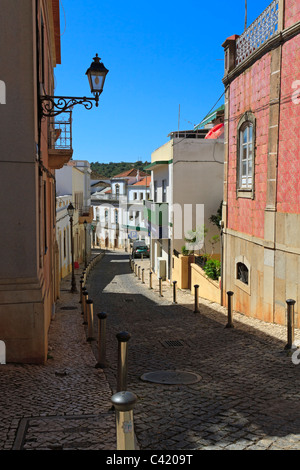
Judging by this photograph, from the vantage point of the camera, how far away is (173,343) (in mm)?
9805

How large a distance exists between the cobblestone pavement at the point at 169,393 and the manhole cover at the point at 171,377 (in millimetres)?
59

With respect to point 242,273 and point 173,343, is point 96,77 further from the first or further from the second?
point 242,273

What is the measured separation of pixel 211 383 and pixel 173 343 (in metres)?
3.22

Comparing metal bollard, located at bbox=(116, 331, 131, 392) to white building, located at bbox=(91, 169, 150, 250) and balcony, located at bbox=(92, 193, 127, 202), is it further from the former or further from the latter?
balcony, located at bbox=(92, 193, 127, 202)

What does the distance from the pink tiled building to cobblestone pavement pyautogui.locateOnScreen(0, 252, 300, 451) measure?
1.28 meters

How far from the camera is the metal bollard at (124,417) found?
133 inches

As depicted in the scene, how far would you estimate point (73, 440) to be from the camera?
14.5ft

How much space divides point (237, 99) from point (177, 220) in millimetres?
10590

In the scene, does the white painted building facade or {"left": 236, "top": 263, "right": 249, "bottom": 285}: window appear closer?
{"left": 236, "top": 263, "right": 249, "bottom": 285}: window

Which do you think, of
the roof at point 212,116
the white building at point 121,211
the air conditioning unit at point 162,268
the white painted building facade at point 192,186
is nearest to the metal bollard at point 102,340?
the white painted building facade at point 192,186

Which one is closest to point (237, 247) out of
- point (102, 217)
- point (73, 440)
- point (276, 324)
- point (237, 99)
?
point (276, 324)

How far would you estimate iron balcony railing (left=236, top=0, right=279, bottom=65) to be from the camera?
35.6 ft

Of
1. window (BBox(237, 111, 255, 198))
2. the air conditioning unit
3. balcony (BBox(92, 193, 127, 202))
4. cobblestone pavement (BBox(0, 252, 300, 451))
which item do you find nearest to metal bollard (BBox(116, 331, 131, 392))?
cobblestone pavement (BBox(0, 252, 300, 451))

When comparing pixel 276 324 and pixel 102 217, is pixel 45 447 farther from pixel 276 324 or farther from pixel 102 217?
pixel 102 217
